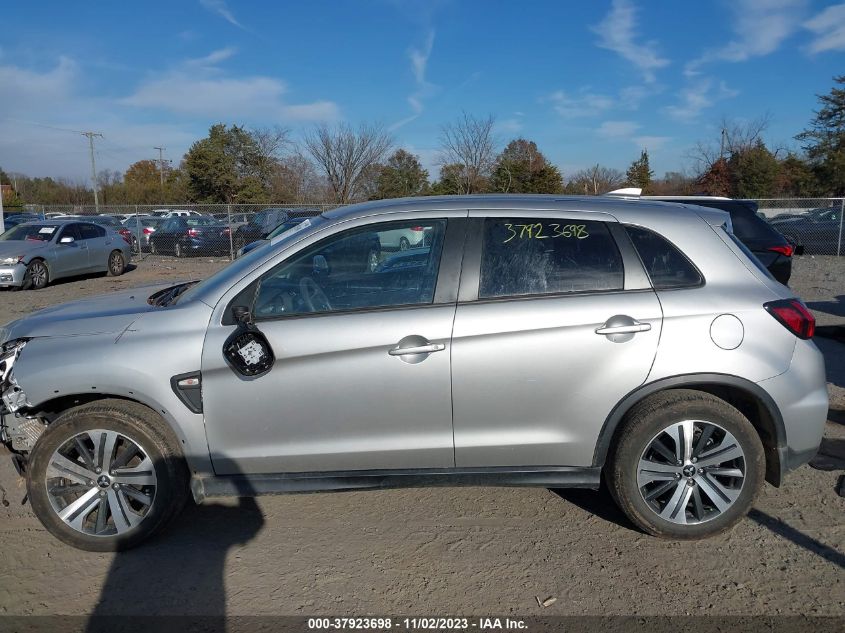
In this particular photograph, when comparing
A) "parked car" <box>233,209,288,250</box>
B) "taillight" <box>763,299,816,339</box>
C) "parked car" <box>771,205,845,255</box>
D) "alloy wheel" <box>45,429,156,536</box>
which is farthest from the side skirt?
"parked car" <box>771,205,845,255</box>

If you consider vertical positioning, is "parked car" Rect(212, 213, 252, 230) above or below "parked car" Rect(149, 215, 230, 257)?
above

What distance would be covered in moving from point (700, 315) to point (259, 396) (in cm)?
234

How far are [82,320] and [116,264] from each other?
50.3 ft

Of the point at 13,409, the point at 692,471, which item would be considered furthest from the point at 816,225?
the point at 13,409

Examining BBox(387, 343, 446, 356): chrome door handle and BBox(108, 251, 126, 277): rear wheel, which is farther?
BBox(108, 251, 126, 277): rear wheel

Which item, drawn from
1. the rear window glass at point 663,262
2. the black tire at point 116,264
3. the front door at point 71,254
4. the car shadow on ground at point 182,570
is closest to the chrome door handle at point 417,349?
the car shadow on ground at point 182,570

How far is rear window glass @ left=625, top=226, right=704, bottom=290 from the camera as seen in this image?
352cm

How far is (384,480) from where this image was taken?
3.45m

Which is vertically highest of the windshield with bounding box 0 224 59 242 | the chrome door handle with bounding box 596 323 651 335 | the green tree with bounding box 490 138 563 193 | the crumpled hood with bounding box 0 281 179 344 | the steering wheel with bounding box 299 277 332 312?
the green tree with bounding box 490 138 563 193

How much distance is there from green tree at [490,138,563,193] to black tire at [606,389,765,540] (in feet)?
81.4

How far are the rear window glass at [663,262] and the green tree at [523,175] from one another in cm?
2448

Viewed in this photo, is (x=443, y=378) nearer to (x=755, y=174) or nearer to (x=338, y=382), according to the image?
(x=338, y=382)

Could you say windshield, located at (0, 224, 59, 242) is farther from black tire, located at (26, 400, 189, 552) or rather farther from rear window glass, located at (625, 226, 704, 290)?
rear window glass, located at (625, 226, 704, 290)

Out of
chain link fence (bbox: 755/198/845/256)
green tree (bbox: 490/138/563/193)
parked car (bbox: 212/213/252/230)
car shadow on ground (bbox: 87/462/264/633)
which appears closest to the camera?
car shadow on ground (bbox: 87/462/264/633)
